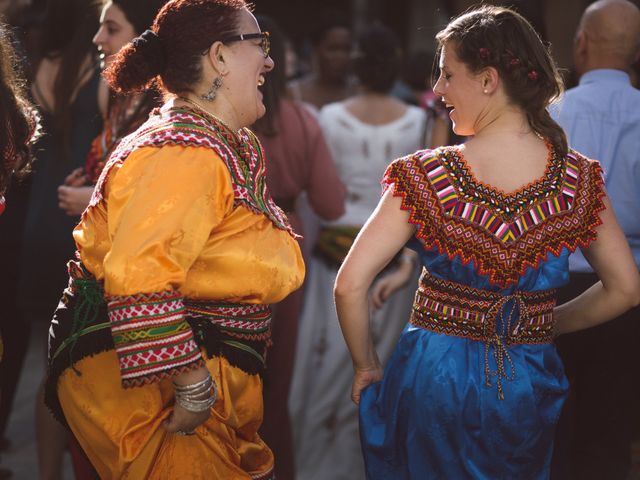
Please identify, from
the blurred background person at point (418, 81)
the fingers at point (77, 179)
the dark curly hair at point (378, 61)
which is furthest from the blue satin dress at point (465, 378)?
the blurred background person at point (418, 81)

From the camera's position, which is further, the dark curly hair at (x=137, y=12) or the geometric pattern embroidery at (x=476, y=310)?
the dark curly hair at (x=137, y=12)

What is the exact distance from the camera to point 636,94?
3.37m

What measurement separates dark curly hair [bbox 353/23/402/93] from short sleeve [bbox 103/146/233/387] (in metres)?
2.85

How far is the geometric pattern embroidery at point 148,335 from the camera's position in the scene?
2039 mm

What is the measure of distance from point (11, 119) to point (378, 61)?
270 cm

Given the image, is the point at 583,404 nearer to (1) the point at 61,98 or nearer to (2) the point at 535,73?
(2) the point at 535,73

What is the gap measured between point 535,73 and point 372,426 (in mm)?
1085

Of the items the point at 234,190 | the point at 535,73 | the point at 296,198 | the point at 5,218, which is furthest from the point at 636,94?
the point at 5,218

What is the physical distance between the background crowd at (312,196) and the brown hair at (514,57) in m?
0.93

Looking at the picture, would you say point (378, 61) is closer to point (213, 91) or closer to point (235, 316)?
point (213, 91)

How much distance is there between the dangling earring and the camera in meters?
2.32

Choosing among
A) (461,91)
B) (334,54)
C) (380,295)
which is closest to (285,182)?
(380,295)

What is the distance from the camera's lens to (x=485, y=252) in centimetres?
236

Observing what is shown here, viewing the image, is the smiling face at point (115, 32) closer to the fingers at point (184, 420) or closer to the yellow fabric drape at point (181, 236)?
the yellow fabric drape at point (181, 236)
